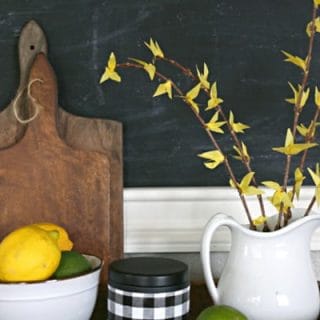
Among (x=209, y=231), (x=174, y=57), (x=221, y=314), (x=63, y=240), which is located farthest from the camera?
(x=174, y=57)

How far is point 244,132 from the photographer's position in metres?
1.26

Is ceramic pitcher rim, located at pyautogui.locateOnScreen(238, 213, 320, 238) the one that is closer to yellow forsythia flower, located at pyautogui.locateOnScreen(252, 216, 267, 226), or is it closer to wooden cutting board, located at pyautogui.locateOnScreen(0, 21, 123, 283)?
yellow forsythia flower, located at pyautogui.locateOnScreen(252, 216, 267, 226)

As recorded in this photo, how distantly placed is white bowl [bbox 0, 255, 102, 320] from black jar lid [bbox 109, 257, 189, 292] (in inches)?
2.4

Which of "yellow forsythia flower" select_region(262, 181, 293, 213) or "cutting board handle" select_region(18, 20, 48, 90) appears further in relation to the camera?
"cutting board handle" select_region(18, 20, 48, 90)

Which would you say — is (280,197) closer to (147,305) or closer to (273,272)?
(273,272)

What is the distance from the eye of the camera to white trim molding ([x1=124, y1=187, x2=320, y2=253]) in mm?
1244

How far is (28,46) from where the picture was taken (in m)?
1.22

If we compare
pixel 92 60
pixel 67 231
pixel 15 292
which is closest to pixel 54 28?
pixel 92 60

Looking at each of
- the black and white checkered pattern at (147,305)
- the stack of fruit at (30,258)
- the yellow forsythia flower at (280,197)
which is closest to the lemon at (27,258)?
the stack of fruit at (30,258)

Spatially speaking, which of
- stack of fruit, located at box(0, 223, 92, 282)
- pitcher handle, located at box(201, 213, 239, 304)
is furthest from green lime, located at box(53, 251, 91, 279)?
pitcher handle, located at box(201, 213, 239, 304)

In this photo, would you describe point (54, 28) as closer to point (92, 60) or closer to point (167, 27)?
point (92, 60)

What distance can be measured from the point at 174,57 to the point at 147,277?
1.54ft

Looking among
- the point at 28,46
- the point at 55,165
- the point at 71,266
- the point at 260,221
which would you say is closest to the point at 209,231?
the point at 260,221

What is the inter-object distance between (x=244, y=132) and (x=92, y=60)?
0.31 metres
